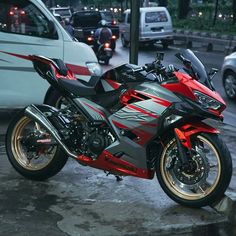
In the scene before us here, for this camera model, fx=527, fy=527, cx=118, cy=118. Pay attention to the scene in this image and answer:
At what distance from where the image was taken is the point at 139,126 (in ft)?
14.8

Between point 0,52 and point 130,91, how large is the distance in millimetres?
3515

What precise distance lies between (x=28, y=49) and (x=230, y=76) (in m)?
5.12

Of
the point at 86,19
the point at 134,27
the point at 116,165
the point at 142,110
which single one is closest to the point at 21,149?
the point at 116,165

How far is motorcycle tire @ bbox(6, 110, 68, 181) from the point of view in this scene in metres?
5.14

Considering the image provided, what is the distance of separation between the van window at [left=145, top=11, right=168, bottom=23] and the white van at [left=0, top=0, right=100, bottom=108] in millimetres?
17934

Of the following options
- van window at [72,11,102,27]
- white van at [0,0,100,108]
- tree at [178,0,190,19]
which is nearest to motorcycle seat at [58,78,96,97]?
white van at [0,0,100,108]

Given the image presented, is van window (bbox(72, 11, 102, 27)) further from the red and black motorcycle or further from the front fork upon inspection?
the front fork

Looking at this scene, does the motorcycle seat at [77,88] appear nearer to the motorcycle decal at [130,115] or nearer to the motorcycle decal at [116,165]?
the motorcycle decal at [130,115]

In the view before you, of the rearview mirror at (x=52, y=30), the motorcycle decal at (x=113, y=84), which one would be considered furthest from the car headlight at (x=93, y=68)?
the motorcycle decal at (x=113, y=84)

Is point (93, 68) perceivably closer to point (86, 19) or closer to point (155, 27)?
point (155, 27)

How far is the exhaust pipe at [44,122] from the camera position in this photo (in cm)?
490

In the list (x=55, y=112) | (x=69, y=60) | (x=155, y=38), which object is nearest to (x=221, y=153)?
(x=55, y=112)

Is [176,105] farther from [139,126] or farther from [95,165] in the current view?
[95,165]

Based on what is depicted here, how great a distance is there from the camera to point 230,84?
36.6 feet
